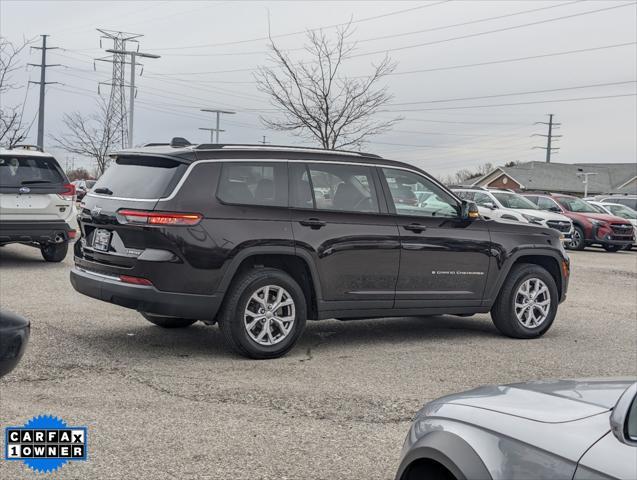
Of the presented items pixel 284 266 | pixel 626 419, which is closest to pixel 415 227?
pixel 284 266

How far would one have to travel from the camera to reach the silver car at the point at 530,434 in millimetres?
2398

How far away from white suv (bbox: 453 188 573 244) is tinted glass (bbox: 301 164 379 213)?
15526mm

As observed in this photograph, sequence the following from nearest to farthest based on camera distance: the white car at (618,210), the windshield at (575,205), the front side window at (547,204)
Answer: the windshield at (575,205), the front side window at (547,204), the white car at (618,210)

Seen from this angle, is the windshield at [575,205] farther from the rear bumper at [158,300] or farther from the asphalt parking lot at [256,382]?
the rear bumper at [158,300]

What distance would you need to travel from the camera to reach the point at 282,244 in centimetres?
728

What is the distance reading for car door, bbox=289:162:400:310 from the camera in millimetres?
7504

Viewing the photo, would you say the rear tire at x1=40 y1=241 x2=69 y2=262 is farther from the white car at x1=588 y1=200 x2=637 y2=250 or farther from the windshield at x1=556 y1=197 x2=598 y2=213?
the white car at x1=588 y1=200 x2=637 y2=250

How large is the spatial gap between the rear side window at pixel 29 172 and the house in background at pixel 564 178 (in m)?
67.0

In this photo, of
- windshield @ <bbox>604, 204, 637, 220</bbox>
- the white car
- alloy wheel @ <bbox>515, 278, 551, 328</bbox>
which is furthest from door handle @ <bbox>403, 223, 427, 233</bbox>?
windshield @ <bbox>604, 204, 637, 220</bbox>

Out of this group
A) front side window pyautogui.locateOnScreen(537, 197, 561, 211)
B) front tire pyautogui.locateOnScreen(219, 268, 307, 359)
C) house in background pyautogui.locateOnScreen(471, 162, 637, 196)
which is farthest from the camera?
house in background pyautogui.locateOnScreen(471, 162, 637, 196)

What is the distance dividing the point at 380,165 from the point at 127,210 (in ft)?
8.17

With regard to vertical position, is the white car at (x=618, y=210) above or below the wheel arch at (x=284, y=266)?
above

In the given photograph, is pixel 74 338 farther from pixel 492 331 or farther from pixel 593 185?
pixel 593 185

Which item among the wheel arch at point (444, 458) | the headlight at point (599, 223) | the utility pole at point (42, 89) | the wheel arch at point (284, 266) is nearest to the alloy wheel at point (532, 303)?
the wheel arch at point (284, 266)
